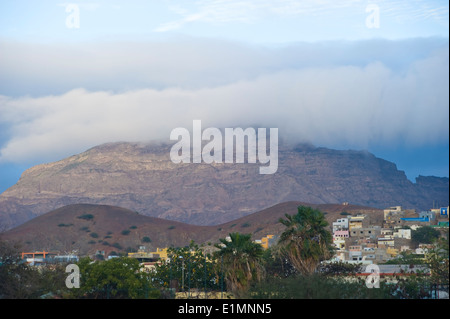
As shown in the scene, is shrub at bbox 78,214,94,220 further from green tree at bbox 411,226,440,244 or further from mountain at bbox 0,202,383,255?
green tree at bbox 411,226,440,244

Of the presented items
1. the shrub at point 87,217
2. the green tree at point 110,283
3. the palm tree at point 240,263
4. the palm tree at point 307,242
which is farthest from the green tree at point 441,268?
the shrub at point 87,217

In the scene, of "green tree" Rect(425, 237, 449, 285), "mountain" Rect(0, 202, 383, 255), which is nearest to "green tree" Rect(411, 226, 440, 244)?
"mountain" Rect(0, 202, 383, 255)

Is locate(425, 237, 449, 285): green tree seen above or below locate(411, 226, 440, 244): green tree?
below

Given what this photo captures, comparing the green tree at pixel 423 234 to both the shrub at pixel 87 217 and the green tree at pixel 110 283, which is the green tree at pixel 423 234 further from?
the shrub at pixel 87 217

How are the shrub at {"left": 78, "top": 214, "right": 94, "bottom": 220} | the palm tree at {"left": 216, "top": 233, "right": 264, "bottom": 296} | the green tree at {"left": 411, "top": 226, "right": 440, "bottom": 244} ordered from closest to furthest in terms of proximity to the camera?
the palm tree at {"left": 216, "top": 233, "right": 264, "bottom": 296}, the green tree at {"left": 411, "top": 226, "right": 440, "bottom": 244}, the shrub at {"left": 78, "top": 214, "right": 94, "bottom": 220}

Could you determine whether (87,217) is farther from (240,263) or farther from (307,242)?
(240,263)

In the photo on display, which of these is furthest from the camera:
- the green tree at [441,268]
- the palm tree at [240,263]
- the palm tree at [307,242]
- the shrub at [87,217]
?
the shrub at [87,217]
